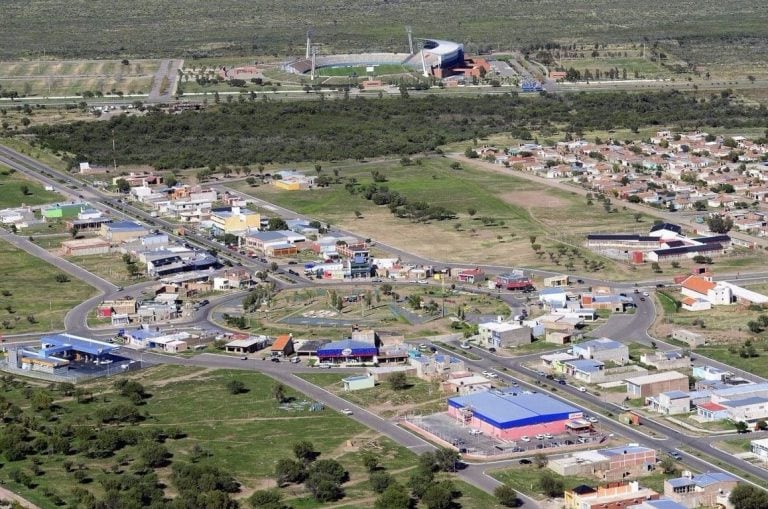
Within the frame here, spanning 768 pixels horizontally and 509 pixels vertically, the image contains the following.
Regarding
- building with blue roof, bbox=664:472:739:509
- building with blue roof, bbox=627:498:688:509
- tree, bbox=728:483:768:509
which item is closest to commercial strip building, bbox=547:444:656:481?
building with blue roof, bbox=664:472:739:509

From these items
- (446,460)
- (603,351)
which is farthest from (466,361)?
(446,460)

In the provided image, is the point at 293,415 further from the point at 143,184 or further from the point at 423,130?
the point at 423,130

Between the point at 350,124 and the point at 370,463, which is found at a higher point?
the point at 350,124

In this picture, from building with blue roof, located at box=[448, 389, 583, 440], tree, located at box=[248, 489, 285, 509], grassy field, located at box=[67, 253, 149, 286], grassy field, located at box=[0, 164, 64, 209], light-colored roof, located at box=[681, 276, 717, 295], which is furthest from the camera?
grassy field, located at box=[0, 164, 64, 209]

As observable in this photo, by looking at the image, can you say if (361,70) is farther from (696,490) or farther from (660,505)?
(660,505)

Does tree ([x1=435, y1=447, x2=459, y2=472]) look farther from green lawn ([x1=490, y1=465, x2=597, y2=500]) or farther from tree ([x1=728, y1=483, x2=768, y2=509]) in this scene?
tree ([x1=728, y1=483, x2=768, y2=509])
